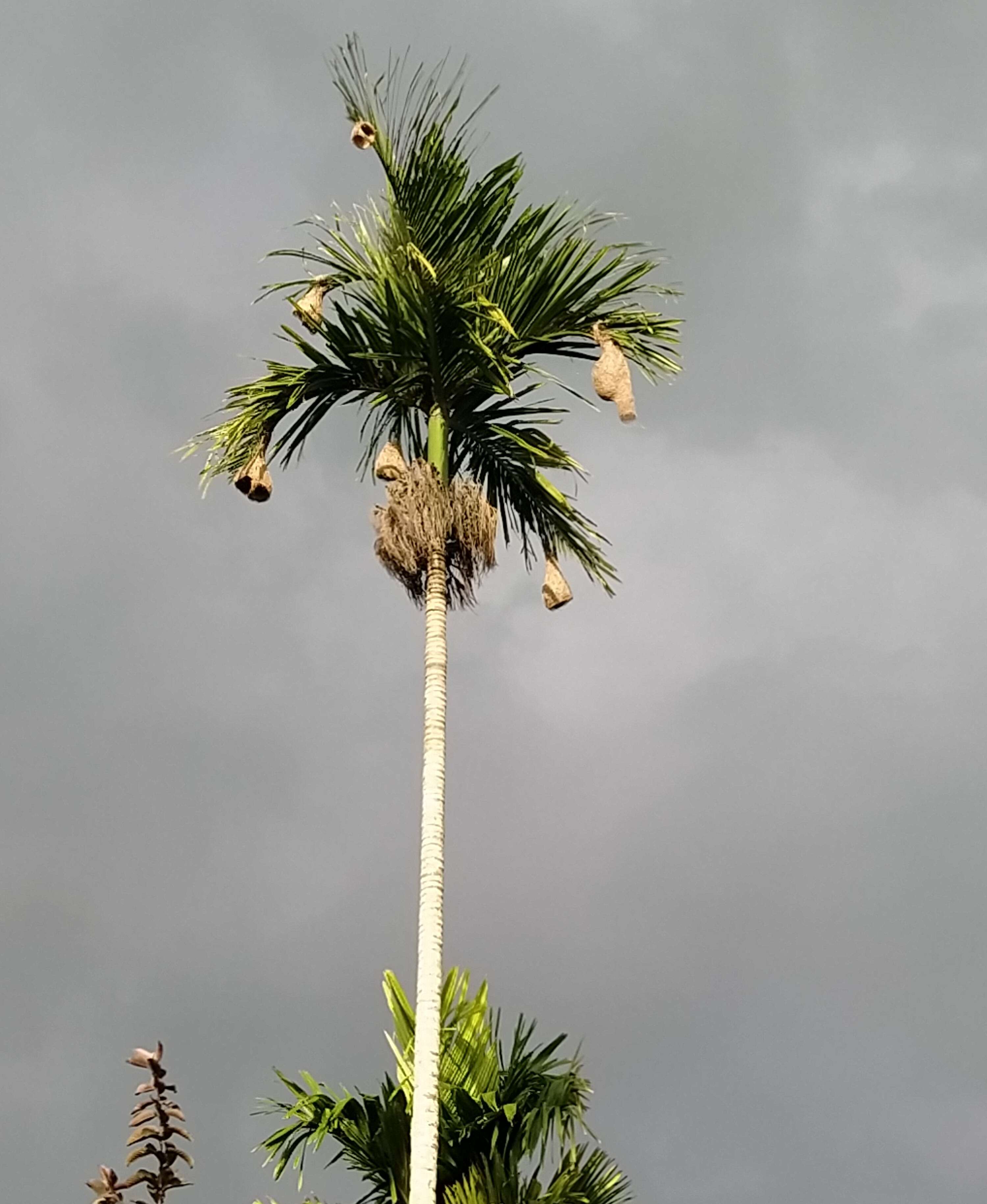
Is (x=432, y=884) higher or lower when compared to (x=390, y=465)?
lower

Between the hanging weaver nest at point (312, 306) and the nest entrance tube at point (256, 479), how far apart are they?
1.06m

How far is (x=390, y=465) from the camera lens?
549 inches

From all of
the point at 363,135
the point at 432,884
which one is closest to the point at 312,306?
the point at 363,135

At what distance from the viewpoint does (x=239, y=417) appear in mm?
14211

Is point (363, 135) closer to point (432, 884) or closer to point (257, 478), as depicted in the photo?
point (257, 478)

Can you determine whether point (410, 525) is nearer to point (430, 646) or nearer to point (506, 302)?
point (430, 646)

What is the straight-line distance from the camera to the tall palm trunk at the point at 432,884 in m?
11.5

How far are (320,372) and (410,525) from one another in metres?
1.65

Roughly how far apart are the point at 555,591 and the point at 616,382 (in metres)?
1.78

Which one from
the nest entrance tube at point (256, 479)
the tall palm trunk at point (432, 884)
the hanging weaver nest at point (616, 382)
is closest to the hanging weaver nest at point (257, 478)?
the nest entrance tube at point (256, 479)

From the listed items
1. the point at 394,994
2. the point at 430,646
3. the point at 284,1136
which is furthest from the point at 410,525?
the point at 284,1136

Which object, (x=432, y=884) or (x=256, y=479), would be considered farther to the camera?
(x=256, y=479)

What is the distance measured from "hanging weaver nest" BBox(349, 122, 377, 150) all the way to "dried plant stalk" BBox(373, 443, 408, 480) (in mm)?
2411

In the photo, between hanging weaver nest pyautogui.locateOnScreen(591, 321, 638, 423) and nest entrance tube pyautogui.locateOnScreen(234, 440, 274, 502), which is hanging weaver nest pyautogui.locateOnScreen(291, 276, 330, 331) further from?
hanging weaver nest pyautogui.locateOnScreen(591, 321, 638, 423)
